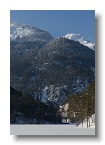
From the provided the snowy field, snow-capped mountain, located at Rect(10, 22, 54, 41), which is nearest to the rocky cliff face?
snow-capped mountain, located at Rect(10, 22, 54, 41)

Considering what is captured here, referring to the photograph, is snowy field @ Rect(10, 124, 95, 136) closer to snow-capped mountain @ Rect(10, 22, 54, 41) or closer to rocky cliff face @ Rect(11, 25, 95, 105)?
rocky cliff face @ Rect(11, 25, 95, 105)

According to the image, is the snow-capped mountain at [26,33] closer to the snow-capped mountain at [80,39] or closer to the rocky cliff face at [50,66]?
the rocky cliff face at [50,66]

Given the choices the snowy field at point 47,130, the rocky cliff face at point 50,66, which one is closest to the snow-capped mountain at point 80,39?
the rocky cliff face at point 50,66

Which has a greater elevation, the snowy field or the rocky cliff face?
the rocky cliff face

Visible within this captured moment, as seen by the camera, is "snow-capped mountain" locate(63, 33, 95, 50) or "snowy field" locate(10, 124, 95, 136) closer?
"snowy field" locate(10, 124, 95, 136)

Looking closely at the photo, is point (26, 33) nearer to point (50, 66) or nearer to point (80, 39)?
point (50, 66)
